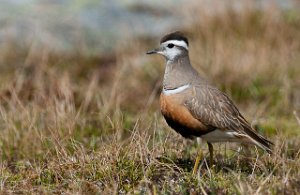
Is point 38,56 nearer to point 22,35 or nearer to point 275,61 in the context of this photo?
point 22,35

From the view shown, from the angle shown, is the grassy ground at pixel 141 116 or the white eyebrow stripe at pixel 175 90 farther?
the white eyebrow stripe at pixel 175 90

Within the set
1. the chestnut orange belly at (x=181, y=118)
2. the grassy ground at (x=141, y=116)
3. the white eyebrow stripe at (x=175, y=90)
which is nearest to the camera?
the grassy ground at (x=141, y=116)

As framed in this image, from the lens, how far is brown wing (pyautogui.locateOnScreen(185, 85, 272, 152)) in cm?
557

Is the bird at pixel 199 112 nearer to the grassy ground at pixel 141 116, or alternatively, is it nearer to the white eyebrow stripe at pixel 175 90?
the white eyebrow stripe at pixel 175 90

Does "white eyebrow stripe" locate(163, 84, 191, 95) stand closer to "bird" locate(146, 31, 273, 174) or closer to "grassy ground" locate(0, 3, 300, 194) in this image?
"bird" locate(146, 31, 273, 174)

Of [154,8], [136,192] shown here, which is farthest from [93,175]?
[154,8]

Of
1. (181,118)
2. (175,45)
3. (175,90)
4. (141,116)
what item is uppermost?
(175,45)

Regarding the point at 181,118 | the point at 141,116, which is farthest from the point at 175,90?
the point at 141,116

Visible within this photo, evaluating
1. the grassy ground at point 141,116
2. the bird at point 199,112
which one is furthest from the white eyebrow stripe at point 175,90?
the grassy ground at point 141,116

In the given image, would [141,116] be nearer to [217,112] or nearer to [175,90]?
[175,90]

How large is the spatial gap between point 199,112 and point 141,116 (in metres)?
1.30

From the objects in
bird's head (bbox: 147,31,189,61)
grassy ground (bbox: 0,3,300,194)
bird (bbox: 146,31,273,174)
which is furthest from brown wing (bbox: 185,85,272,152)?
bird's head (bbox: 147,31,189,61)

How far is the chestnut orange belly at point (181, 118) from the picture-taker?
18.1 feet

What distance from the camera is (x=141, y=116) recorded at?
22.3ft
